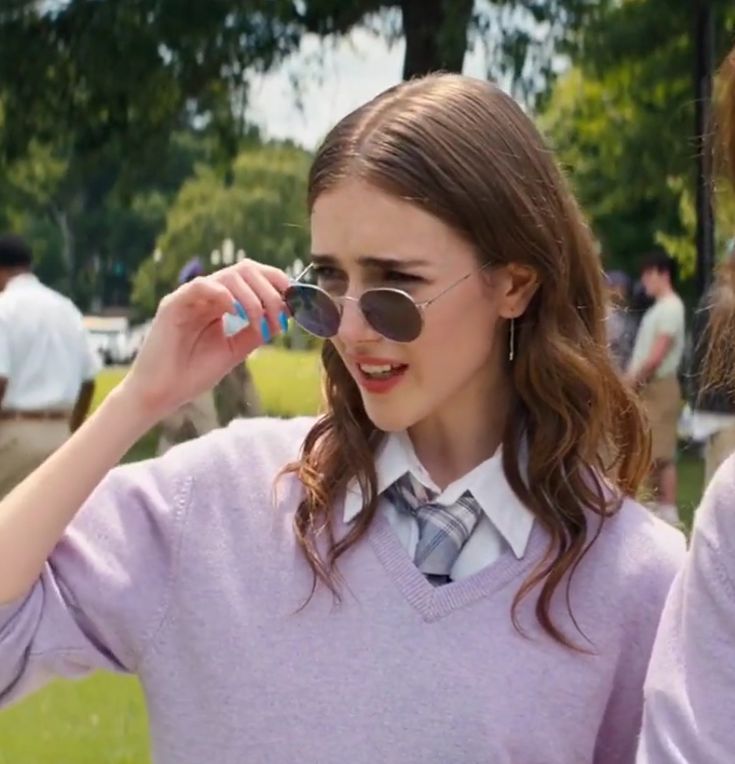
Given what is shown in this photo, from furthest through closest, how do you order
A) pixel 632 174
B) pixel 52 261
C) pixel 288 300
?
pixel 52 261, pixel 632 174, pixel 288 300

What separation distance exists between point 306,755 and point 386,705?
109 millimetres

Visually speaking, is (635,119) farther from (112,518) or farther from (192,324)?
(112,518)

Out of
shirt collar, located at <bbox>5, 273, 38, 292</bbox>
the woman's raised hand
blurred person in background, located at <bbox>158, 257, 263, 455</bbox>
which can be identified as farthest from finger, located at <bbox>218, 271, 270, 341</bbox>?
shirt collar, located at <bbox>5, 273, 38, 292</bbox>

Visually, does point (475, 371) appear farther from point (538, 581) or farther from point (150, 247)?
point (150, 247)

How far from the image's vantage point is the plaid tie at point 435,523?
6.36 ft

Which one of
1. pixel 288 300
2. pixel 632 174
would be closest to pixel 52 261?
pixel 632 174

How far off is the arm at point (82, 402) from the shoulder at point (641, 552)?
6.28 metres

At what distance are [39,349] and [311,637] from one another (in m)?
5.99

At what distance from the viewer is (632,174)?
21.8m

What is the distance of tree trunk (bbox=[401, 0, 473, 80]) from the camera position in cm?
1468

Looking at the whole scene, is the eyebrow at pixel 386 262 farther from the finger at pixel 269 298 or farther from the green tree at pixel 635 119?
the green tree at pixel 635 119

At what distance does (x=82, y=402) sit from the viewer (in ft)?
26.6

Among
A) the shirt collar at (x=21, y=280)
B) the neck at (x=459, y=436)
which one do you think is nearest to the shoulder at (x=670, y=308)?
the shirt collar at (x=21, y=280)

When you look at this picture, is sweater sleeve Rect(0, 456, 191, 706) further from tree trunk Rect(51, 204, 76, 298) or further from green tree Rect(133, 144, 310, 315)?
tree trunk Rect(51, 204, 76, 298)
